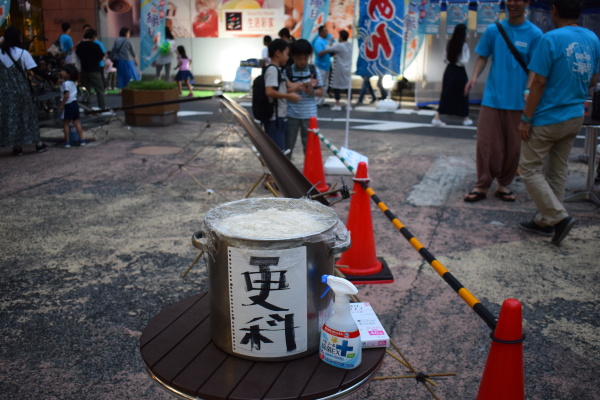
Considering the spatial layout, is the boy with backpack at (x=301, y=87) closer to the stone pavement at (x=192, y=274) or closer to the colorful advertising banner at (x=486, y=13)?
the stone pavement at (x=192, y=274)

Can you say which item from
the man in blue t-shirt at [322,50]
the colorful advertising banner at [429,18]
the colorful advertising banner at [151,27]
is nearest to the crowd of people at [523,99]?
the man in blue t-shirt at [322,50]

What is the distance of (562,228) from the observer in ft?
15.7

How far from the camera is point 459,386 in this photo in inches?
113

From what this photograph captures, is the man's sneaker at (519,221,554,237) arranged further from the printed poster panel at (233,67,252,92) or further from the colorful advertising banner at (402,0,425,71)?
the printed poster panel at (233,67,252,92)

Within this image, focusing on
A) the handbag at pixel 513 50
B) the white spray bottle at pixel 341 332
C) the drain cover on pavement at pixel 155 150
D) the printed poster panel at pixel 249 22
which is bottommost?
the drain cover on pavement at pixel 155 150

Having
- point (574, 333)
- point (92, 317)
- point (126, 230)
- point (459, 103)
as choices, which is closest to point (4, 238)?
point (126, 230)

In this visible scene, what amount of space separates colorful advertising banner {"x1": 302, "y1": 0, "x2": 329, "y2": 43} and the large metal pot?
43.7 feet

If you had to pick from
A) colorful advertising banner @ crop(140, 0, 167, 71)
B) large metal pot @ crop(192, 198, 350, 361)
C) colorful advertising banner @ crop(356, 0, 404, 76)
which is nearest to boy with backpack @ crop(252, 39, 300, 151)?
colorful advertising banner @ crop(356, 0, 404, 76)

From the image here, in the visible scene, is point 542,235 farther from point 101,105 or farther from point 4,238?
point 101,105

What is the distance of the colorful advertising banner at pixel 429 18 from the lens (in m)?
13.9

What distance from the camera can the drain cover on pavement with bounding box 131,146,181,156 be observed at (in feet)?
28.8

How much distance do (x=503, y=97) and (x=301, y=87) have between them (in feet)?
7.23

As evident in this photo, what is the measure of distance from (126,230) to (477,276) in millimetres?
3209

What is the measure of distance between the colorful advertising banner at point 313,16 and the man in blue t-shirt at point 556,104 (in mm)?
10125
